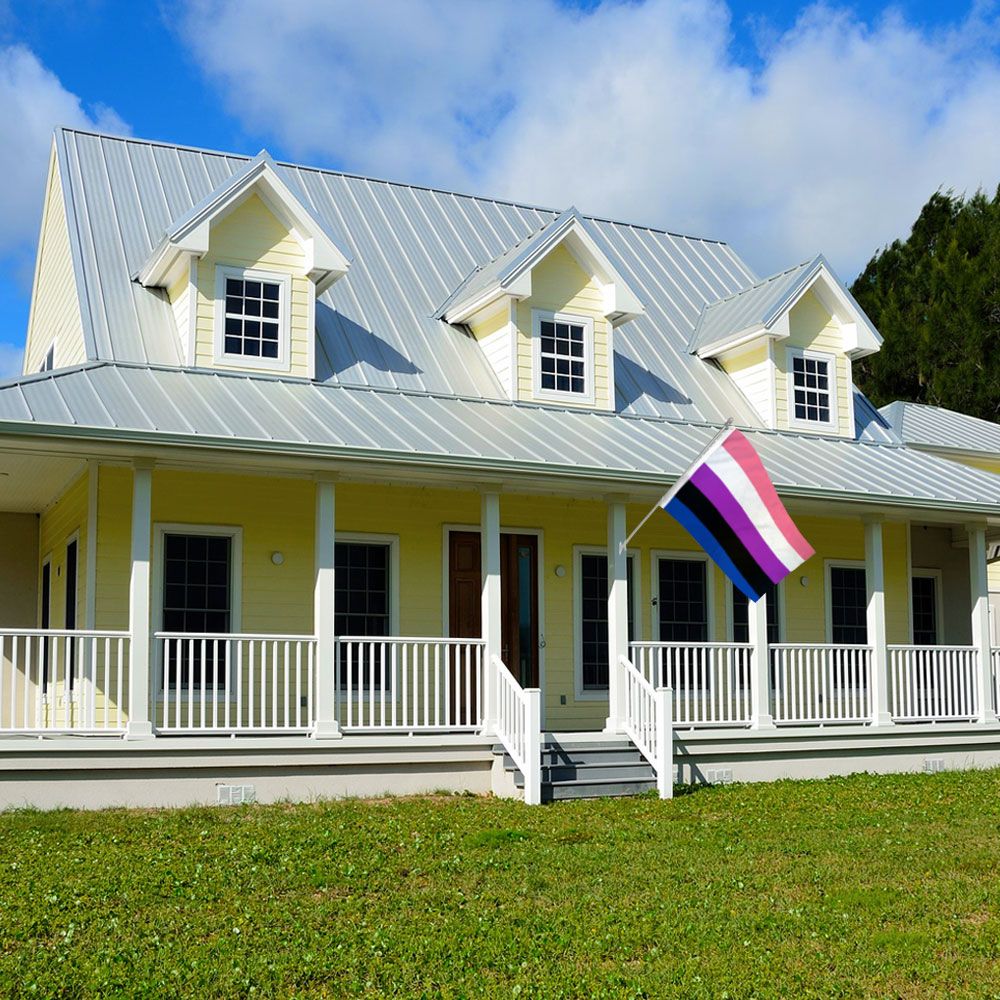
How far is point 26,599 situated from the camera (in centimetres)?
1733

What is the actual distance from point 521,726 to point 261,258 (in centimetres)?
636

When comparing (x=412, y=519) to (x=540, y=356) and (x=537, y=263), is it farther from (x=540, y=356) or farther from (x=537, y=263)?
(x=537, y=263)

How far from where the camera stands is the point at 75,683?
1350 cm

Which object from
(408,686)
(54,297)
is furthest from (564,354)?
(54,297)

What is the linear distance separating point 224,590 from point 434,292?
5.88 m

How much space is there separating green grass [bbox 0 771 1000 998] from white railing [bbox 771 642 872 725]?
3.50m

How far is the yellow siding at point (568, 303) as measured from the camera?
17078mm

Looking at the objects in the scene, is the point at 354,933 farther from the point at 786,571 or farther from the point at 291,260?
the point at 291,260

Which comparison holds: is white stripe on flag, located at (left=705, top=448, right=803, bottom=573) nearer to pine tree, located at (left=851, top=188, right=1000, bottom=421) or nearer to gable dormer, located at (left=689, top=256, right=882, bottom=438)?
gable dormer, located at (left=689, top=256, right=882, bottom=438)

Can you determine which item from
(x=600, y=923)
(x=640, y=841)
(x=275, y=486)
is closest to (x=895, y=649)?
(x=640, y=841)

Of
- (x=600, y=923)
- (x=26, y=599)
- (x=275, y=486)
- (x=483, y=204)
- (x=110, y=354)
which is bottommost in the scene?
(x=600, y=923)

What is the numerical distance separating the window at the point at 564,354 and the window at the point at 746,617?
343 centimetres

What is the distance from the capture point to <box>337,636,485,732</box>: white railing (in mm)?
13531

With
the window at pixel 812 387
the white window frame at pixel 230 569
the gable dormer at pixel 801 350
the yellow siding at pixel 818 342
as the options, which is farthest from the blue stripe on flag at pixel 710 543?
the window at pixel 812 387
